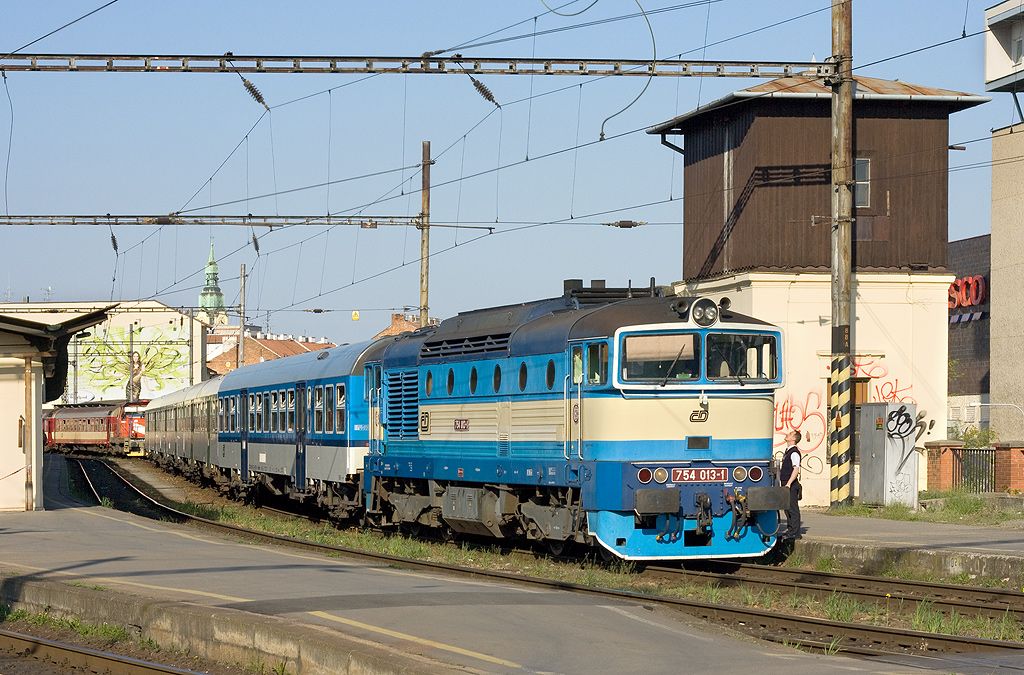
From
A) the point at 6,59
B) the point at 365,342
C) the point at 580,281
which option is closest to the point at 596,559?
the point at 580,281

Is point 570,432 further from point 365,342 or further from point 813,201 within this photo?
point 813,201

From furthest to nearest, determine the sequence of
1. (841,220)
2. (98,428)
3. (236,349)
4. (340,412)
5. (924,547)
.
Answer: (236,349)
(98,428)
(340,412)
(841,220)
(924,547)

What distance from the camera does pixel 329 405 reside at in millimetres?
26562

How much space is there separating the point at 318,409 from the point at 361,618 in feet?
52.9

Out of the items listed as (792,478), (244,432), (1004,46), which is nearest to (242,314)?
(244,432)

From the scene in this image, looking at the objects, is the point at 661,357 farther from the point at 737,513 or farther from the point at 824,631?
the point at 824,631

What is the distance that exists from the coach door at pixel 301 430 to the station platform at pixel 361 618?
33.8 feet

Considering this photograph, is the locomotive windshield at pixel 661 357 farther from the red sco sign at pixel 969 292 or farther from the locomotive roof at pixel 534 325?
the red sco sign at pixel 969 292

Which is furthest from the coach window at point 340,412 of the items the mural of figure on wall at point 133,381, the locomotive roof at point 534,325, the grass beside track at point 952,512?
the mural of figure on wall at point 133,381

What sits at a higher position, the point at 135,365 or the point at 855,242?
the point at 855,242

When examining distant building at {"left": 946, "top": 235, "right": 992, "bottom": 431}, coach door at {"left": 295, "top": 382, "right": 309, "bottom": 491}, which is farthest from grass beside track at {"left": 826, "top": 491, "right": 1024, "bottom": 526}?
distant building at {"left": 946, "top": 235, "right": 992, "bottom": 431}

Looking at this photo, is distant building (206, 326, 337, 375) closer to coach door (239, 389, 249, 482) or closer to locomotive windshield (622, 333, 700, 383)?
coach door (239, 389, 249, 482)

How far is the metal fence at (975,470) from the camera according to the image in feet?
99.3

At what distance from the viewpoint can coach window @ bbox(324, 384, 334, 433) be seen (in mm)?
26328
